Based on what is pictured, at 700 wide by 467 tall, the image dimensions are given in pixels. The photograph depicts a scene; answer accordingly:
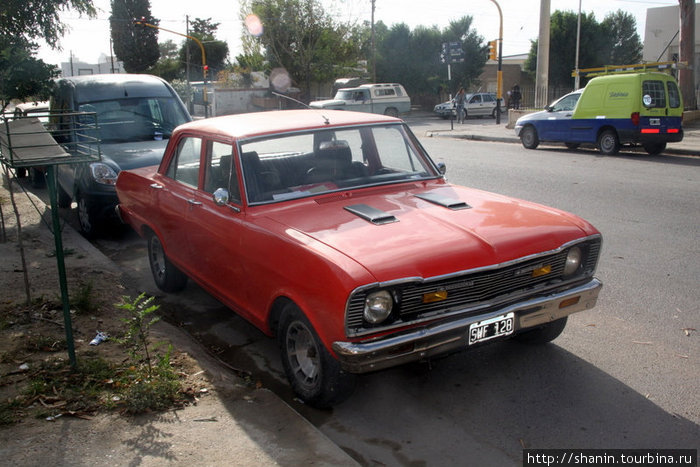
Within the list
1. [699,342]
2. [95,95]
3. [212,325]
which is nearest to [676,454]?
[699,342]

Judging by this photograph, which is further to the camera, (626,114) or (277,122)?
(626,114)

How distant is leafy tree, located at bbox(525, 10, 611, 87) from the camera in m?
51.8

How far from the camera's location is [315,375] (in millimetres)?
3924

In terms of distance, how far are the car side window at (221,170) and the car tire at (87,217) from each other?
3774 mm

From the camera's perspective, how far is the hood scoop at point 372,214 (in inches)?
162

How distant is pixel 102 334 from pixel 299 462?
2279 mm

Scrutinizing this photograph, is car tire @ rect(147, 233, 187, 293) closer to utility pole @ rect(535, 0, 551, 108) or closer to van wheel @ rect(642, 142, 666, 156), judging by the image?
van wheel @ rect(642, 142, 666, 156)

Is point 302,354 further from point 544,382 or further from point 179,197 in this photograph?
point 179,197

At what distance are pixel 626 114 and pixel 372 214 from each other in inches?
514

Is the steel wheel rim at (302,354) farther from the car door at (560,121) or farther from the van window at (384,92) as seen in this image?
the van window at (384,92)

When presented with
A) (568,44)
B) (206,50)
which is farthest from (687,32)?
(206,50)

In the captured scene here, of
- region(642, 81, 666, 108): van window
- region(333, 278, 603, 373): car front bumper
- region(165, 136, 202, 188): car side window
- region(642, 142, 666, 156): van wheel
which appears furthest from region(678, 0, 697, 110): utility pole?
region(333, 278, 603, 373): car front bumper

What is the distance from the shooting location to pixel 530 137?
711 inches

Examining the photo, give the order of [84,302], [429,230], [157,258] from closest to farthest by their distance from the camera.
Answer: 1. [429,230]
2. [84,302]
3. [157,258]
